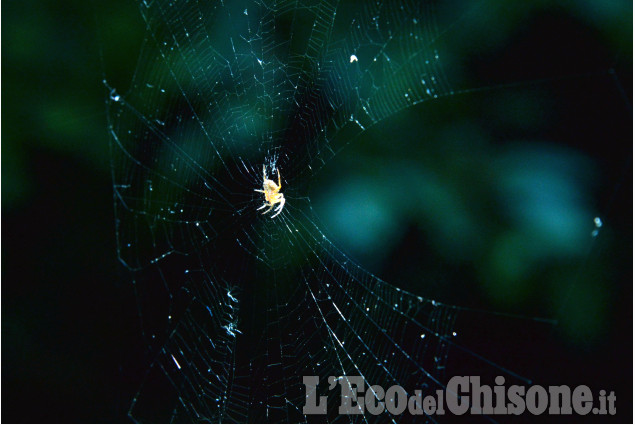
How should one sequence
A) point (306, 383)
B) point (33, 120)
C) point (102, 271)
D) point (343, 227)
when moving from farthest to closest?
1. point (102, 271)
2. point (33, 120)
3. point (343, 227)
4. point (306, 383)

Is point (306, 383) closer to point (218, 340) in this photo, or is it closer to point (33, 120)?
point (218, 340)

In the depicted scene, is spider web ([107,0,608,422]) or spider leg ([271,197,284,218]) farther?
spider leg ([271,197,284,218])

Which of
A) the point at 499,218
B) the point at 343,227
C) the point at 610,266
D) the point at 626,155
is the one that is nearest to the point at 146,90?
the point at 343,227

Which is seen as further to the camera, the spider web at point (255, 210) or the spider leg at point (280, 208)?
the spider leg at point (280, 208)
